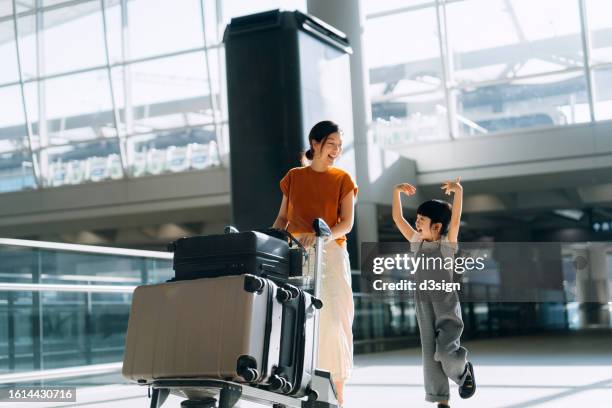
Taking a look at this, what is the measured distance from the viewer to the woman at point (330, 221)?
3521 millimetres

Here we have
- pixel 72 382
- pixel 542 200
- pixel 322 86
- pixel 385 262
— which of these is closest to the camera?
pixel 385 262

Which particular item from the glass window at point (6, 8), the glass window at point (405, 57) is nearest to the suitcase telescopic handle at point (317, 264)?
the glass window at point (405, 57)

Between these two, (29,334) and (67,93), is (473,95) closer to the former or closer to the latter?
(67,93)

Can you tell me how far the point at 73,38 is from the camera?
1931 cm

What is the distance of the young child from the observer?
12.2ft

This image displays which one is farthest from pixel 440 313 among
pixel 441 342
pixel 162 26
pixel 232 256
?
pixel 162 26

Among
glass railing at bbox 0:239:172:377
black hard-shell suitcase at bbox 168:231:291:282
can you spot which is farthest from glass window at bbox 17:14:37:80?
black hard-shell suitcase at bbox 168:231:291:282

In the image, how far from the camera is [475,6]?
51.0 ft

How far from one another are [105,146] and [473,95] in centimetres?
851

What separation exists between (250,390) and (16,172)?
61.1 feet

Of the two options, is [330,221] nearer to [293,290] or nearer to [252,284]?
[293,290]

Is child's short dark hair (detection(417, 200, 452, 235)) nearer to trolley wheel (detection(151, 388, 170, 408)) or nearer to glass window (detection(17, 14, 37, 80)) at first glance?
trolley wheel (detection(151, 388, 170, 408))

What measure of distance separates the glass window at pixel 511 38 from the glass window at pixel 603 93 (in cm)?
41

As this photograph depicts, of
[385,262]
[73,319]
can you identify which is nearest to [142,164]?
[73,319]
